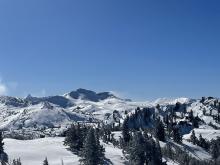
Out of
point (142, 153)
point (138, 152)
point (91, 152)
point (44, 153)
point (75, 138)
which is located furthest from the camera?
point (75, 138)

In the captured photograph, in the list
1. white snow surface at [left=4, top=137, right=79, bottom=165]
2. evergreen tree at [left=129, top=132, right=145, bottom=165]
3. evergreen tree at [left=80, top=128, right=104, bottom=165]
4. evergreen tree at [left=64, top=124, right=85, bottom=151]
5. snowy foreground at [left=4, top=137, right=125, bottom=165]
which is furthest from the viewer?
evergreen tree at [left=64, top=124, right=85, bottom=151]

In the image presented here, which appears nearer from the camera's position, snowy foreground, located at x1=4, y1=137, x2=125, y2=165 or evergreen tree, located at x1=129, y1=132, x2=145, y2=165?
snowy foreground, located at x1=4, y1=137, x2=125, y2=165

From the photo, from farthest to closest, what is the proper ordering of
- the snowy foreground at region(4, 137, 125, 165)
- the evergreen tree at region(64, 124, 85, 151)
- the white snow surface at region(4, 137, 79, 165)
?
1. the evergreen tree at region(64, 124, 85, 151)
2. the snowy foreground at region(4, 137, 125, 165)
3. the white snow surface at region(4, 137, 79, 165)

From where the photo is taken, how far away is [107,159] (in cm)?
13625

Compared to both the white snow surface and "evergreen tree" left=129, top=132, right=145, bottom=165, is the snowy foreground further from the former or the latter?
"evergreen tree" left=129, top=132, right=145, bottom=165

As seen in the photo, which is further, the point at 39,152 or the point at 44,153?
the point at 39,152

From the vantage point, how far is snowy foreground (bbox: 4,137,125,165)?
415ft

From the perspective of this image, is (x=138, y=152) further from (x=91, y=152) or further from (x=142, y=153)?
(x=91, y=152)

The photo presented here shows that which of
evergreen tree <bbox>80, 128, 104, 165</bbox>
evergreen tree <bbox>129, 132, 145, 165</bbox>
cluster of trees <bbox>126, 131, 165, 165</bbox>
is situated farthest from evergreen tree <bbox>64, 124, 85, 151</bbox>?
evergreen tree <bbox>80, 128, 104, 165</bbox>

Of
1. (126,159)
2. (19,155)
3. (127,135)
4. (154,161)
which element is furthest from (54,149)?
(127,135)

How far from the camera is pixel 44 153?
13650 cm

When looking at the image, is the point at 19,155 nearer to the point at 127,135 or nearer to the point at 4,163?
the point at 4,163

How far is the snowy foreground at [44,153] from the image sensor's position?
12656cm

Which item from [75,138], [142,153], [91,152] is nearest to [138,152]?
[142,153]
